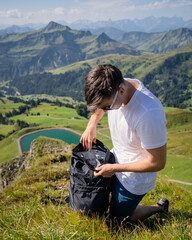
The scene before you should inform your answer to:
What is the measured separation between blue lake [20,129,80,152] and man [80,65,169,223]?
10045 cm

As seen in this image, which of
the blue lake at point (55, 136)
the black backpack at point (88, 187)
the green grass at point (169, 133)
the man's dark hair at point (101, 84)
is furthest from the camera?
the blue lake at point (55, 136)

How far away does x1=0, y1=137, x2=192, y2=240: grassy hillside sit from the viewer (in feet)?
8.83

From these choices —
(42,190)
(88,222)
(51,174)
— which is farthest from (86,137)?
(51,174)

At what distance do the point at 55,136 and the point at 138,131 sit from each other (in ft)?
370

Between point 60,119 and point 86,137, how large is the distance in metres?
153

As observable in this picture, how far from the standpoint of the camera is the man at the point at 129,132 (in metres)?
2.55

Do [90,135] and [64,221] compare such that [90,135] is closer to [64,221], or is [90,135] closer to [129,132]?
[129,132]

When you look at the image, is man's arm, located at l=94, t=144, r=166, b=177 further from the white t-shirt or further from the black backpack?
the black backpack

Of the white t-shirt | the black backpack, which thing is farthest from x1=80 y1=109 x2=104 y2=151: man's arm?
the white t-shirt

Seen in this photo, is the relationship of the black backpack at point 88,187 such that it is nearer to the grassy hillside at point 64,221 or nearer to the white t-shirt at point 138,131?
the grassy hillside at point 64,221

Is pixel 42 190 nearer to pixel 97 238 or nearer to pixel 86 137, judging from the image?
pixel 86 137

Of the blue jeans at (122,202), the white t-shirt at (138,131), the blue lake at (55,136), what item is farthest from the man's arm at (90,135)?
the blue lake at (55,136)

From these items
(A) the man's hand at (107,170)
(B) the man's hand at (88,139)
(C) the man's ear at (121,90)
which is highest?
(C) the man's ear at (121,90)

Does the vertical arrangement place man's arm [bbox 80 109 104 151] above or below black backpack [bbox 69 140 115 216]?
above
